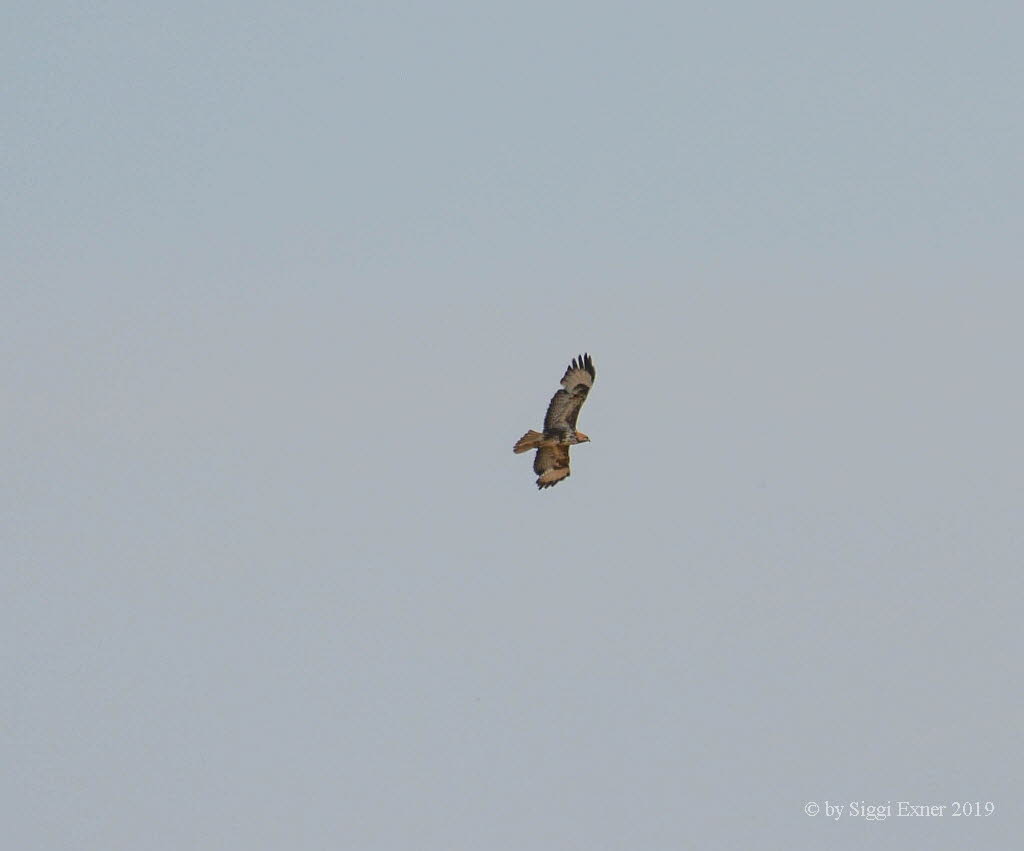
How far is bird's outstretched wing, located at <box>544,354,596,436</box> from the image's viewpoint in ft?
396

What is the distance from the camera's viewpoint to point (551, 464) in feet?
401

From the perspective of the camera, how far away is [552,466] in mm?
122125

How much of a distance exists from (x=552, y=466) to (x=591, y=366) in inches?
106

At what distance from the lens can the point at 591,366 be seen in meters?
121

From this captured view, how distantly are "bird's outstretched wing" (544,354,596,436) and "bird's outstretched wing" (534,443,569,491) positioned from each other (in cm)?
77

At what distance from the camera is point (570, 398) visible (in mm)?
120938

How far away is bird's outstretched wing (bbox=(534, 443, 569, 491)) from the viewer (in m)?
122

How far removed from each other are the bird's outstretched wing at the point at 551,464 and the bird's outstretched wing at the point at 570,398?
77cm

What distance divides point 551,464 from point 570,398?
1.97m

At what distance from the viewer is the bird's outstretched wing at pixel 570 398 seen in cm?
12081

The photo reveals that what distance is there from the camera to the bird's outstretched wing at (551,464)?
12188cm
